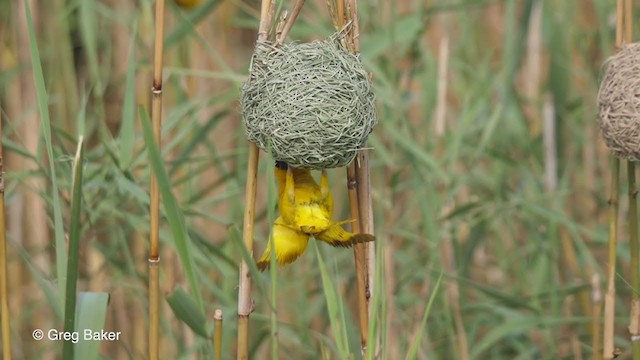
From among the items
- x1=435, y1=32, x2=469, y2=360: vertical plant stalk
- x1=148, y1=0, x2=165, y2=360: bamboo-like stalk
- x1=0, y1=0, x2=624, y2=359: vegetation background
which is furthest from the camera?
x1=435, y1=32, x2=469, y2=360: vertical plant stalk

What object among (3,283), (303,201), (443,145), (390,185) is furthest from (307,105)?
(443,145)

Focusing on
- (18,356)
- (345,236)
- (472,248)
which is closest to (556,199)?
(472,248)

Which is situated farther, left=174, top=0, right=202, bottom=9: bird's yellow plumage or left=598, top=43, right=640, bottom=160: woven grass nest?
left=174, top=0, right=202, bottom=9: bird's yellow plumage

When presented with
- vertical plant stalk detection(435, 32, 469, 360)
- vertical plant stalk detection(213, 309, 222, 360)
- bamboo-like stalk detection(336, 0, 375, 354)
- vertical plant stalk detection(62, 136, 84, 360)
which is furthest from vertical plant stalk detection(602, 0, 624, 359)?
vertical plant stalk detection(62, 136, 84, 360)

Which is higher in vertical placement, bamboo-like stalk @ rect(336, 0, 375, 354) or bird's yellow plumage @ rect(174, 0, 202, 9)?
bird's yellow plumage @ rect(174, 0, 202, 9)

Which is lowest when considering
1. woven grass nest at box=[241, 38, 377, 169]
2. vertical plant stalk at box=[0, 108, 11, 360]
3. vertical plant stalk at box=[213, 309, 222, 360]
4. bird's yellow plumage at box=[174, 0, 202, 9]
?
vertical plant stalk at box=[213, 309, 222, 360]

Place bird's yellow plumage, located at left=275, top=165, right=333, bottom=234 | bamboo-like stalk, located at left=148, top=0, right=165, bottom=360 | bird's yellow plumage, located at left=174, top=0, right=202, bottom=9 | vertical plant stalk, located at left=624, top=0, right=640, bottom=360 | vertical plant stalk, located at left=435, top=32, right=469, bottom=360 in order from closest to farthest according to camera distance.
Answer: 1. bamboo-like stalk, located at left=148, top=0, right=165, bottom=360
2. bird's yellow plumage, located at left=275, top=165, right=333, bottom=234
3. vertical plant stalk, located at left=624, top=0, right=640, bottom=360
4. bird's yellow plumage, located at left=174, top=0, right=202, bottom=9
5. vertical plant stalk, located at left=435, top=32, right=469, bottom=360

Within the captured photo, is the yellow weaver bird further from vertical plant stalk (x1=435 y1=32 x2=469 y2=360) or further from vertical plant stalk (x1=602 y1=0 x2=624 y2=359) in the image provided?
vertical plant stalk (x1=435 y1=32 x2=469 y2=360)

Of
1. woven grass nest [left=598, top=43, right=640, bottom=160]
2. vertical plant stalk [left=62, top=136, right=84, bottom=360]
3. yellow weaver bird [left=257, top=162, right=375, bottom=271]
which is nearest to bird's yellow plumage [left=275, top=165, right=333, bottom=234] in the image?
yellow weaver bird [left=257, top=162, right=375, bottom=271]
